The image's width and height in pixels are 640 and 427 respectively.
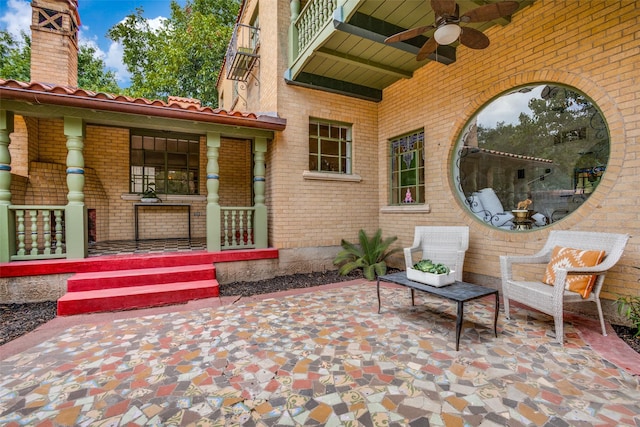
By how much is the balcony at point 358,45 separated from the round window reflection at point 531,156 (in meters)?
1.31

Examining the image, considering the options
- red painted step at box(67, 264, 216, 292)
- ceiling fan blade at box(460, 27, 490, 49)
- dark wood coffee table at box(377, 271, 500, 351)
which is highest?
ceiling fan blade at box(460, 27, 490, 49)

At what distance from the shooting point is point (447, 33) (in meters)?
3.05

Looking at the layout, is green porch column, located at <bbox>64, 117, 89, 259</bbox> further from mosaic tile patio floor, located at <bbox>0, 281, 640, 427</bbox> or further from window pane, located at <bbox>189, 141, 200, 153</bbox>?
window pane, located at <bbox>189, 141, 200, 153</bbox>

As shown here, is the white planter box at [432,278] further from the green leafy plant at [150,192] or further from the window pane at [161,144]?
the window pane at [161,144]

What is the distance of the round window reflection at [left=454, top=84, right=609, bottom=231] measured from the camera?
3.60 metres

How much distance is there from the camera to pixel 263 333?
2.99 m

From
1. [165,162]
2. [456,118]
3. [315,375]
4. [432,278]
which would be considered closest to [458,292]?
[432,278]

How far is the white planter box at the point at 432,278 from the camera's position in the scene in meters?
2.88

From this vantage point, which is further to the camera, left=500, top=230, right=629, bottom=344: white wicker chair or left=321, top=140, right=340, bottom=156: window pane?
left=321, top=140, right=340, bottom=156: window pane

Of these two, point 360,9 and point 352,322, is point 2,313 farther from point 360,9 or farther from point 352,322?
A: point 360,9

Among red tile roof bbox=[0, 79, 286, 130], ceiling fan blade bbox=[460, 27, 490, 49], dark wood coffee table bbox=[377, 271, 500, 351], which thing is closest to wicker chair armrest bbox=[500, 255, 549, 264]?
dark wood coffee table bbox=[377, 271, 500, 351]

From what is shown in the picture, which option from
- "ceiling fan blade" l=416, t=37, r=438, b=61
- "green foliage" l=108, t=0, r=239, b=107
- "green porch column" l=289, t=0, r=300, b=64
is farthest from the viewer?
"green foliage" l=108, t=0, r=239, b=107

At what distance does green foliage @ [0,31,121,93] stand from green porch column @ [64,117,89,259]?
14.5m

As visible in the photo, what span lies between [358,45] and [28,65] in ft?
63.8
